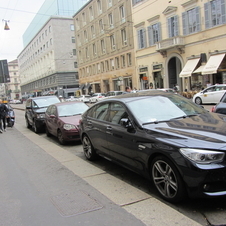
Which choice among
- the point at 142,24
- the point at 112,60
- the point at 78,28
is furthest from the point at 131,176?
the point at 78,28

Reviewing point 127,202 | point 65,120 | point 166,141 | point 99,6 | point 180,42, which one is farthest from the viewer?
point 99,6

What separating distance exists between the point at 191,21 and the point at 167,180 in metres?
26.2

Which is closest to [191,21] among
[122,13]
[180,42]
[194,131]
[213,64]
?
[180,42]

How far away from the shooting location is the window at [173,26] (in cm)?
2813

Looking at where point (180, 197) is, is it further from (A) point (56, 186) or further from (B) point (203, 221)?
(A) point (56, 186)

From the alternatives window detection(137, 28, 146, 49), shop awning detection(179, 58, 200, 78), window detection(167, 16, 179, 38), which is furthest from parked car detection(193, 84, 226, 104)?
window detection(137, 28, 146, 49)

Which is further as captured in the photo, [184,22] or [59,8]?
[59,8]

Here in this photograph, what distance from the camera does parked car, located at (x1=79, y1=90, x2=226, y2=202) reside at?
3.17 m

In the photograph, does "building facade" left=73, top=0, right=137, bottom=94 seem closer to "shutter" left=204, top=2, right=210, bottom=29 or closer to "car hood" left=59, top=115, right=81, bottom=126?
"shutter" left=204, top=2, right=210, bottom=29

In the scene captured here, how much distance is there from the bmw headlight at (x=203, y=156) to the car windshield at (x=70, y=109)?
6.44 m

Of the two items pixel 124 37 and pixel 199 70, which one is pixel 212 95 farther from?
pixel 124 37

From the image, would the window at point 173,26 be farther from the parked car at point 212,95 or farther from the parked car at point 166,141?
the parked car at point 166,141

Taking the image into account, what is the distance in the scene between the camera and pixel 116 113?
504 centimetres

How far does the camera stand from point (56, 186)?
461cm
